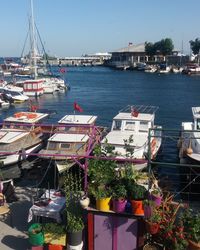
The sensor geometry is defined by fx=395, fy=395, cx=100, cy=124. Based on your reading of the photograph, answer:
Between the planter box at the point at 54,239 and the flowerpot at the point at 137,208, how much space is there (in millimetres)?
2025

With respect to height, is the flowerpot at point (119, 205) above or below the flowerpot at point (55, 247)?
above

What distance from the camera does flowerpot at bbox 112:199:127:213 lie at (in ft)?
32.9

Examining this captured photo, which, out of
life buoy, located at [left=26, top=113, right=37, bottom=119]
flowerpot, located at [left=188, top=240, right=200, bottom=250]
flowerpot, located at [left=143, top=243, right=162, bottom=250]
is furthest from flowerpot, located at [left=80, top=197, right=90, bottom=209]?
life buoy, located at [left=26, top=113, right=37, bottom=119]

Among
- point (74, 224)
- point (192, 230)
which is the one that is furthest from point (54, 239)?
point (192, 230)

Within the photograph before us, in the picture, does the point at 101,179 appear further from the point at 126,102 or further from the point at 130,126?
the point at 126,102

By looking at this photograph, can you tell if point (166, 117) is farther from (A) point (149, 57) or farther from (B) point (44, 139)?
(A) point (149, 57)

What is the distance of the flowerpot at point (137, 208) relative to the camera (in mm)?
9969

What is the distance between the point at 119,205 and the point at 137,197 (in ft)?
1.65

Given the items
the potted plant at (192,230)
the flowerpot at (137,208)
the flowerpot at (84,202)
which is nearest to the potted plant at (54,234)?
the flowerpot at (84,202)

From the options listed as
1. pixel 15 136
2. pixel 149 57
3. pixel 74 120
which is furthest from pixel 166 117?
pixel 149 57

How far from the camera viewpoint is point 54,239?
10.5 metres

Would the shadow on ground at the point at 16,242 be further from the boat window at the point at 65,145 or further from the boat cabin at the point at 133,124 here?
the boat cabin at the point at 133,124

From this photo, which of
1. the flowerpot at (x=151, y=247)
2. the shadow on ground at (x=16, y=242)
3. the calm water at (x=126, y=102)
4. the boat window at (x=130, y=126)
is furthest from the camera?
the calm water at (x=126, y=102)

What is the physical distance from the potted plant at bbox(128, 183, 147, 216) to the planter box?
204cm
